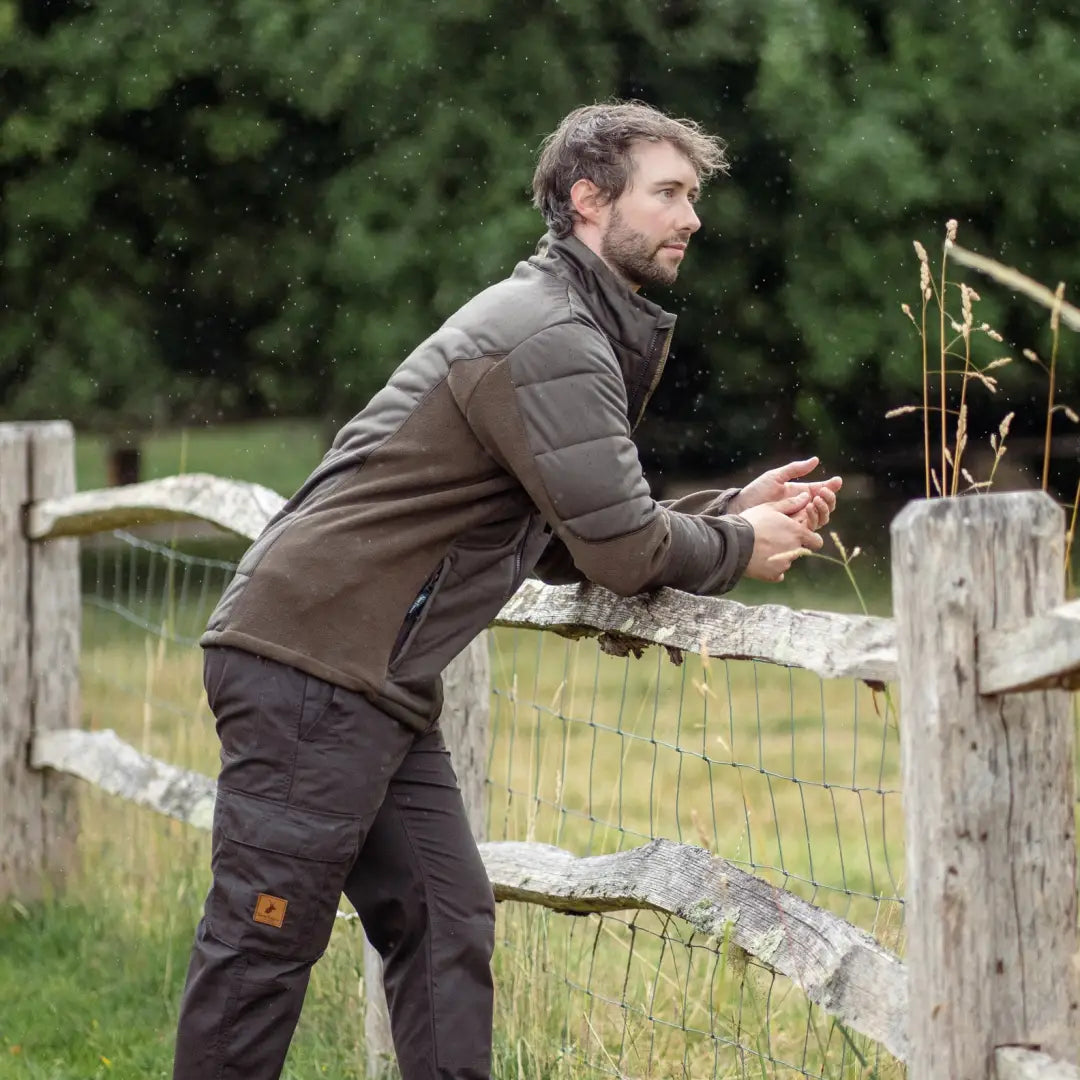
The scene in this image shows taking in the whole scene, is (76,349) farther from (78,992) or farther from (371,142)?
(78,992)

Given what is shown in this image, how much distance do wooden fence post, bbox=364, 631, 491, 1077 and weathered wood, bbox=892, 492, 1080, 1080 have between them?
1.78m

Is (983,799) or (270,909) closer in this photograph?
(983,799)

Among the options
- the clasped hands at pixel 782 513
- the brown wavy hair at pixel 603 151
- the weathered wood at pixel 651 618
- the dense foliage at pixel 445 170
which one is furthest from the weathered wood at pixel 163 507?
the dense foliage at pixel 445 170

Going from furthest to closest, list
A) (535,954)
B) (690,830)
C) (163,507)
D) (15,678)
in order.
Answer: (690,830)
(15,678)
(163,507)
(535,954)

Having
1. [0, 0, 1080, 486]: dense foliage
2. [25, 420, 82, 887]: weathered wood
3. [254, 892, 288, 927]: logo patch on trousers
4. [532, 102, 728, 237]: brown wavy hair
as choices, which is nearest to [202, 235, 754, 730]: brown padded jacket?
[532, 102, 728, 237]: brown wavy hair

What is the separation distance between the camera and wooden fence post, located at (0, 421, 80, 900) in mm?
5309

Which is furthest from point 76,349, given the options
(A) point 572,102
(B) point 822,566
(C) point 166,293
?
(B) point 822,566

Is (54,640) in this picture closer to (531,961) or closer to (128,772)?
(128,772)

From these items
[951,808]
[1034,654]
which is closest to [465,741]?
[951,808]

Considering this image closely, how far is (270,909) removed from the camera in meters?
2.91

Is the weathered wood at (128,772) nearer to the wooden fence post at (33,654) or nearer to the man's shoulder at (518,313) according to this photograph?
the wooden fence post at (33,654)

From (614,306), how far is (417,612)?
0.63 m

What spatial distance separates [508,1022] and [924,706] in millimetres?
2009

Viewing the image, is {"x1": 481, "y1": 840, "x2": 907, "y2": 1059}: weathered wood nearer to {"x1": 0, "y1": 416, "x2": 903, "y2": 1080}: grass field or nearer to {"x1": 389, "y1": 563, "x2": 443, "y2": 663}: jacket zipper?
{"x1": 0, "y1": 416, "x2": 903, "y2": 1080}: grass field
